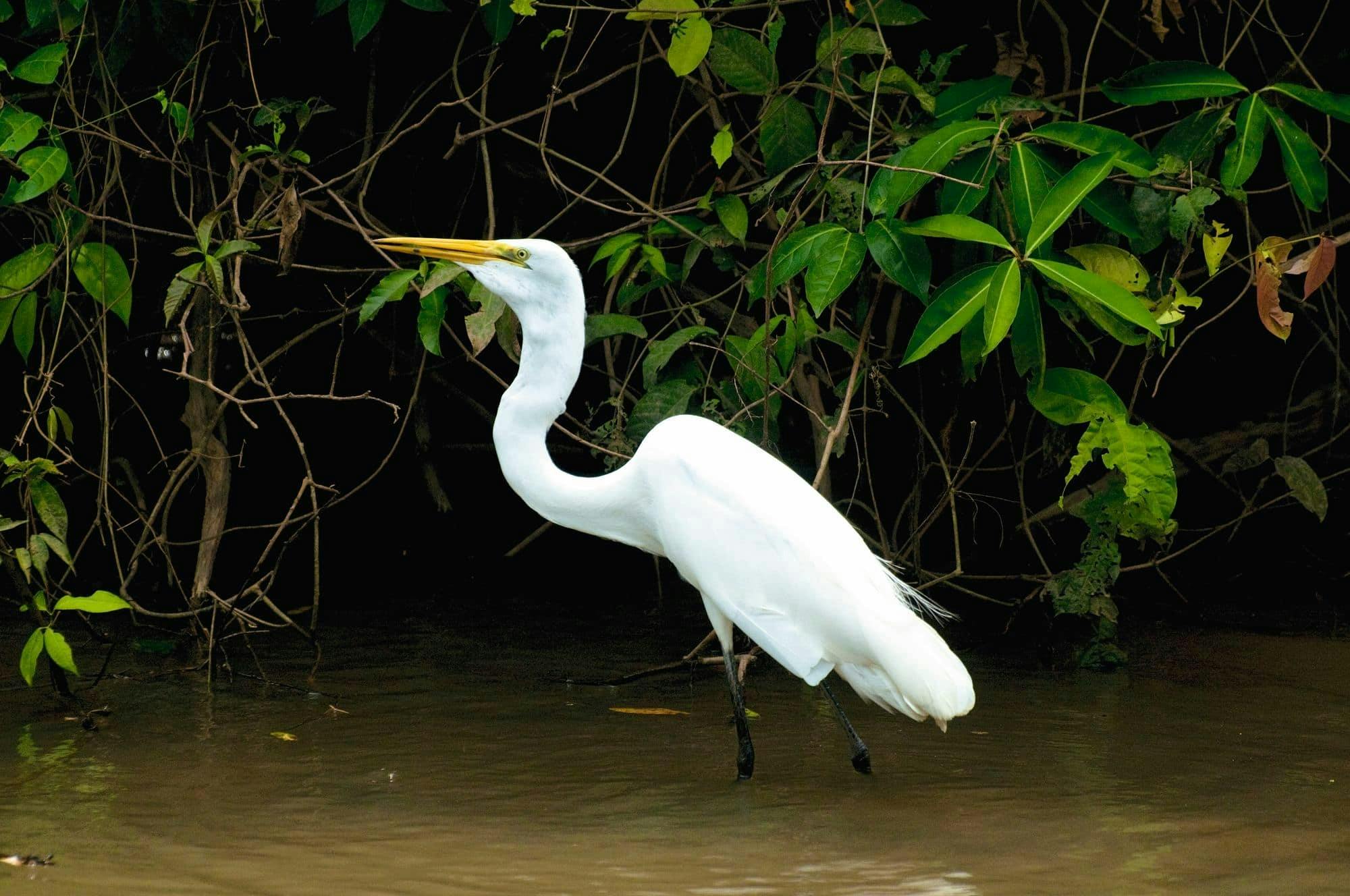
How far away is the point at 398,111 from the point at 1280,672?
3312mm

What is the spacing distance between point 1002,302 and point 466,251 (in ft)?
3.92

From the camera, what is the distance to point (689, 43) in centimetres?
353

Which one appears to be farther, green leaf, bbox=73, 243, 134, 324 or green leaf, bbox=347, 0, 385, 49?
green leaf, bbox=73, 243, 134, 324

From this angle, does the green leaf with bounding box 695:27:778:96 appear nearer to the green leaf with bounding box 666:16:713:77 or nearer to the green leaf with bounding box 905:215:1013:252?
the green leaf with bounding box 666:16:713:77

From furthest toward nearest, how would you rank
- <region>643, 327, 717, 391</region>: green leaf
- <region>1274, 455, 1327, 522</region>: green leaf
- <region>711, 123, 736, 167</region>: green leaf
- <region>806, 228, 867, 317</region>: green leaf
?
<region>1274, 455, 1327, 522</region>: green leaf < <region>643, 327, 717, 391</region>: green leaf < <region>711, 123, 736, 167</region>: green leaf < <region>806, 228, 867, 317</region>: green leaf

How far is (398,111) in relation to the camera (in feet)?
16.6

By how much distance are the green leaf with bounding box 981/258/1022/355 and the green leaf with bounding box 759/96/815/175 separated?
82 centimetres

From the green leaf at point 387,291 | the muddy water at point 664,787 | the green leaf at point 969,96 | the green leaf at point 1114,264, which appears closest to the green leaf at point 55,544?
the muddy water at point 664,787

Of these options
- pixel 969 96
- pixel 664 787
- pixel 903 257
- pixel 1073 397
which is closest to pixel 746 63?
pixel 969 96

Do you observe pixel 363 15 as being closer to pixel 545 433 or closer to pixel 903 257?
pixel 545 433

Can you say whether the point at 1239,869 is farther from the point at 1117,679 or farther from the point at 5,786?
the point at 5,786

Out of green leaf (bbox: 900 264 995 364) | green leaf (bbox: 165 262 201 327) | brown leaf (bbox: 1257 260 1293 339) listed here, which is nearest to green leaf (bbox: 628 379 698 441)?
green leaf (bbox: 900 264 995 364)

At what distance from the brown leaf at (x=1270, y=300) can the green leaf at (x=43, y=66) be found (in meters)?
2.98

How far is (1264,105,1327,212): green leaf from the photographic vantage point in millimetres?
3523
